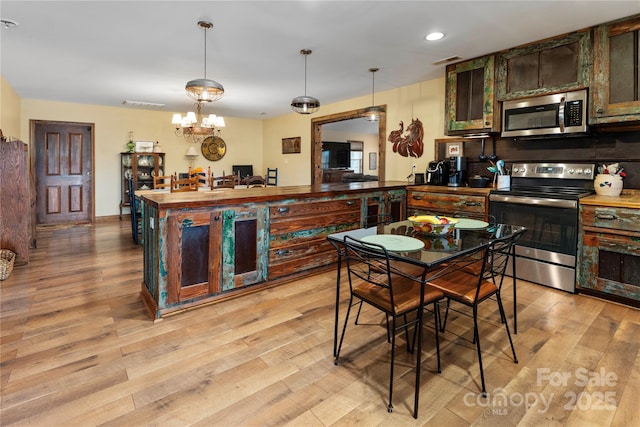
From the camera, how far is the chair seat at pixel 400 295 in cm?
170

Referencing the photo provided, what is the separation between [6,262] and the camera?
3412 mm

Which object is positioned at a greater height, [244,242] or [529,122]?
[529,122]

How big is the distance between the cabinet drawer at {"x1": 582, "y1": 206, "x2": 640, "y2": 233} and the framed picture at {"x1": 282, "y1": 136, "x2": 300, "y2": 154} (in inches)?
218

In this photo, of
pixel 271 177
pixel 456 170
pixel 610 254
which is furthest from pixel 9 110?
pixel 610 254

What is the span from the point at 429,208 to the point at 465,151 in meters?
0.99

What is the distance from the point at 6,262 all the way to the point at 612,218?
5.57 m

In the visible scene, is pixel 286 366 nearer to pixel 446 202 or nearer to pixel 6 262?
pixel 446 202

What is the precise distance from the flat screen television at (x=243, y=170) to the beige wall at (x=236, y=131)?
16 cm

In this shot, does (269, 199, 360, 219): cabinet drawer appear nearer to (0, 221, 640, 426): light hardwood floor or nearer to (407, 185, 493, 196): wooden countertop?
(0, 221, 640, 426): light hardwood floor

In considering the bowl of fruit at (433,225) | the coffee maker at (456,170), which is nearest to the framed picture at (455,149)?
the coffee maker at (456,170)

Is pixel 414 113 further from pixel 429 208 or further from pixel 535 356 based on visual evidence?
pixel 535 356

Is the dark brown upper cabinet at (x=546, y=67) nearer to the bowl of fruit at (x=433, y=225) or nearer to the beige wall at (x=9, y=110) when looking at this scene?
the bowl of fruit at (x=433, y=225)

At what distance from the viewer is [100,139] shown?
679 cm

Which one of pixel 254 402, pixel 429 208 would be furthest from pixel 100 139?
pixel 254 402
